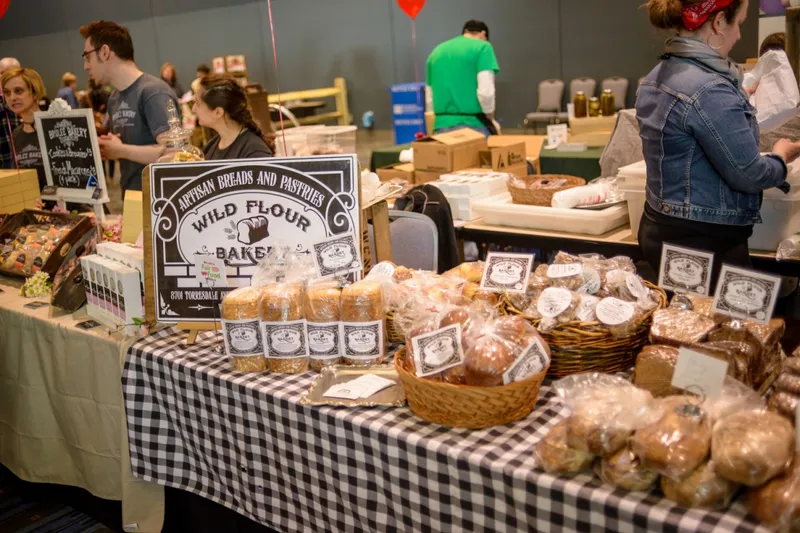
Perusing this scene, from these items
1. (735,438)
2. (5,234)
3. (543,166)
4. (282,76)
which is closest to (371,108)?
(282,76)

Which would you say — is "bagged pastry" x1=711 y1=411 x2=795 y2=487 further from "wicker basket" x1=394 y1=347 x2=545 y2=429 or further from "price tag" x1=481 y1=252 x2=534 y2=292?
"price tag" x1=481 y1=252 x2=534 y2=292

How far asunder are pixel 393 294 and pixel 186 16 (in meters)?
11.8

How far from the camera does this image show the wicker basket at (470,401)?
1.45m

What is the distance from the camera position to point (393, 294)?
6.18 ft

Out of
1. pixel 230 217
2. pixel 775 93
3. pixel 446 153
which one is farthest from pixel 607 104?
pixel 230 217

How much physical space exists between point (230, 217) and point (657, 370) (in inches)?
47.4

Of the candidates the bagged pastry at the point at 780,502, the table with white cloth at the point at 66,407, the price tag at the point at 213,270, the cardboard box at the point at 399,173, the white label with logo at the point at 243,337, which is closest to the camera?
the bagged pastry at the point at 780,502

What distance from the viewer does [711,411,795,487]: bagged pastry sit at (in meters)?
1.11

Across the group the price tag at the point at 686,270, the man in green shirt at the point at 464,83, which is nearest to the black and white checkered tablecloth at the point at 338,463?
the price tag at the point at 686,270

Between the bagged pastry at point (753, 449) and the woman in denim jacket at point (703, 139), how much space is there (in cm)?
113

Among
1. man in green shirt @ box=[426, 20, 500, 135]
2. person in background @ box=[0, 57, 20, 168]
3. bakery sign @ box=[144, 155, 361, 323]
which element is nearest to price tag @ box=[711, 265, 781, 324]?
bakery sign @ box=[144, 155, 361, 323]

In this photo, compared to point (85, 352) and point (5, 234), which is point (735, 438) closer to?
point (85, 352)

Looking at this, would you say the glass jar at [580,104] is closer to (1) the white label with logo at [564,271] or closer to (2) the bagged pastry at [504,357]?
(1) the white label with logo at [564,271]

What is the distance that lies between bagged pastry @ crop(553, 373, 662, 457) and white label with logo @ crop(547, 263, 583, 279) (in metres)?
0.39
